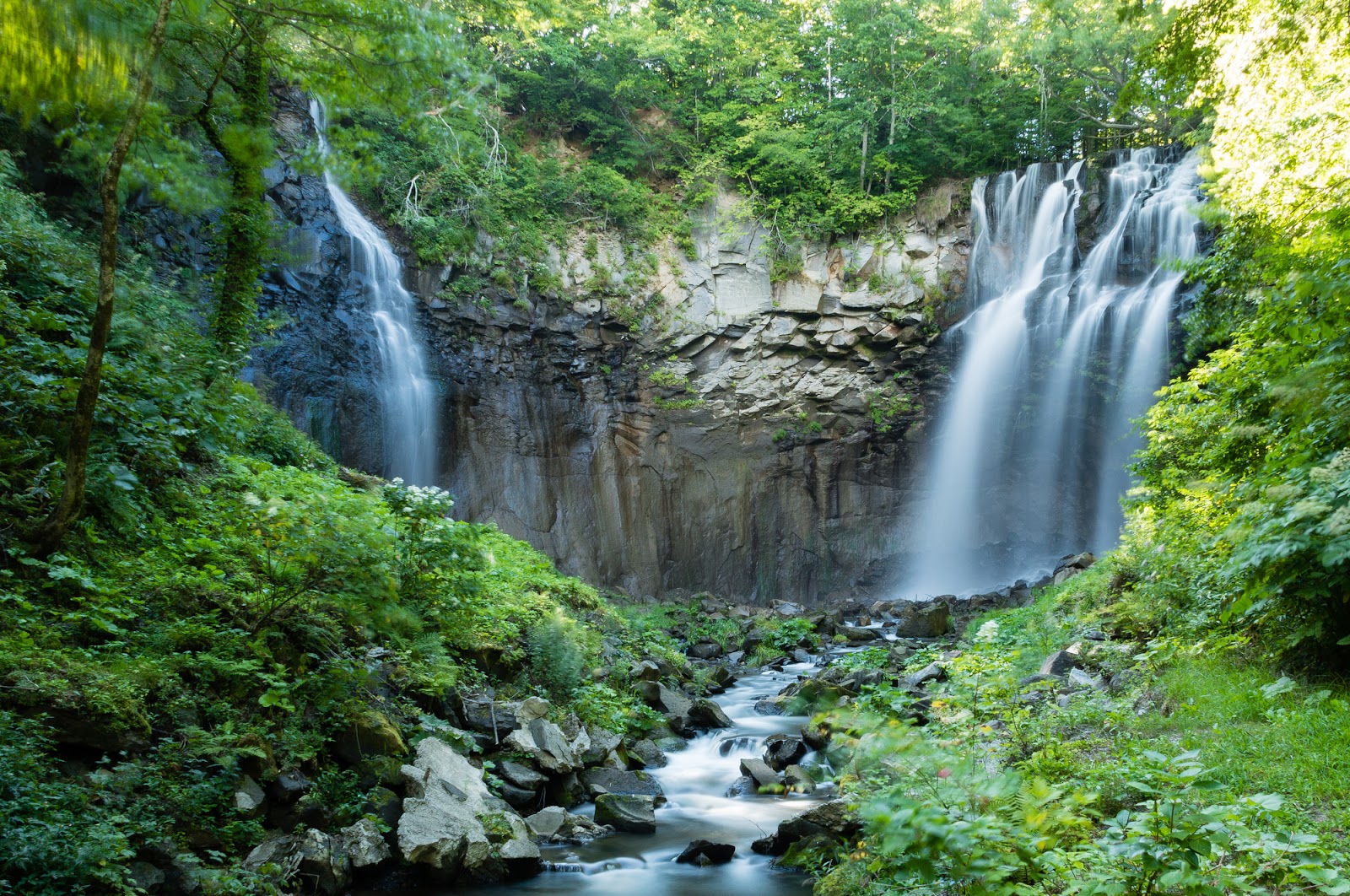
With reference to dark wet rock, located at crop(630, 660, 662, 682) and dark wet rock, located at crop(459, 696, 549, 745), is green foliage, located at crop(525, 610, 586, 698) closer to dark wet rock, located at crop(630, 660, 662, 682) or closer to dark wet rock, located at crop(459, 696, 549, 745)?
dark wet rock, located at crop(459, 696, 549, 745)

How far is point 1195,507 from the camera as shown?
7551 mm

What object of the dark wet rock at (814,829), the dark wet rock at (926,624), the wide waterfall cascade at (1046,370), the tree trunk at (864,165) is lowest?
the dark wet rock at (814,829)

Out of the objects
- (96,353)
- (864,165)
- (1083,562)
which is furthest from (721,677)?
(864,165)

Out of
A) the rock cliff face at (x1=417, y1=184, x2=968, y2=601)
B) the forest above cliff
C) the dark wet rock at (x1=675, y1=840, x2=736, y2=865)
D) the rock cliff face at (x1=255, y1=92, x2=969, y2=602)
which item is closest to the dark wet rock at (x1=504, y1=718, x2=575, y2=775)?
the forest above cliff

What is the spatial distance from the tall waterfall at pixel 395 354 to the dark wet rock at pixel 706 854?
41.5 feet

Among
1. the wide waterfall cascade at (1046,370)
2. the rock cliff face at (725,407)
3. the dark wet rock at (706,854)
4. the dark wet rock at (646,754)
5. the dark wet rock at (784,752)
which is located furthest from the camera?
the rock cliff face at (725,407)

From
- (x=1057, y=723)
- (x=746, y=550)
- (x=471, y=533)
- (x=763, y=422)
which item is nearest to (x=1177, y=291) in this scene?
(x=763, y=422)

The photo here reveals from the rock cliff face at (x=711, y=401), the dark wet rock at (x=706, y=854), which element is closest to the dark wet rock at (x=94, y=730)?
the dark wet rock at (x=706, y=854)

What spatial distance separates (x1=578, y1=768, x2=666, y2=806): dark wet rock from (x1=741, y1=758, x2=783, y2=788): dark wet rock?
2.75ft

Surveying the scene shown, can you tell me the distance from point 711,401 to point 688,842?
578 inches

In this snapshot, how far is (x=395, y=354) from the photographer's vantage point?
17156mm

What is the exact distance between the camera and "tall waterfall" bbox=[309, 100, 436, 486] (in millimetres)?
16969

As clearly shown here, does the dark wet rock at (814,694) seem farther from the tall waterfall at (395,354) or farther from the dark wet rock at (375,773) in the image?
the tall waterfall at (395,354)

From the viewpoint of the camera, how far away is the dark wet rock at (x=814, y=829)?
17.3 feet
